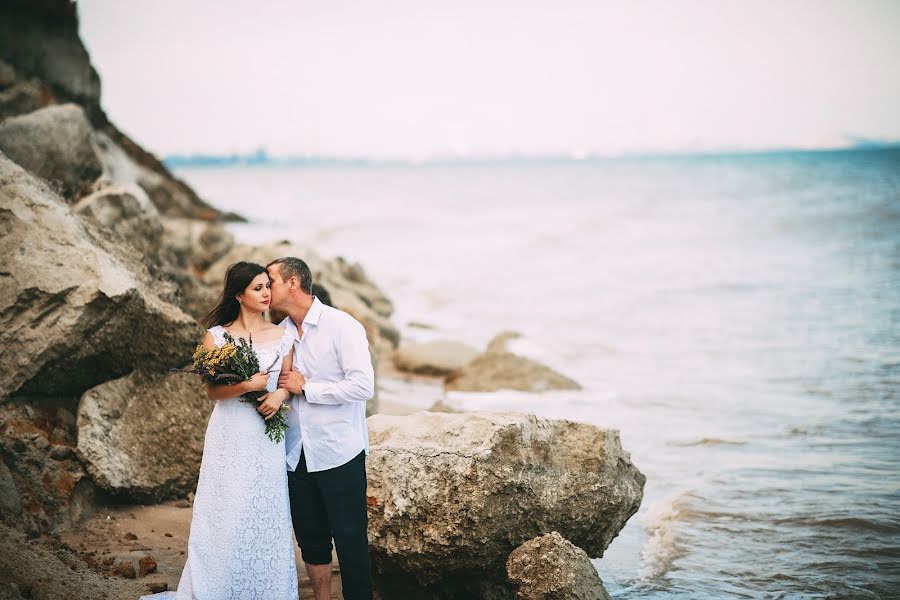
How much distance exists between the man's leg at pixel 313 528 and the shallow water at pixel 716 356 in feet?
8.32

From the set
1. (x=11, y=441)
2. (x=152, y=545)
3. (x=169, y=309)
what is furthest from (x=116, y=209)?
(x=152, y=545)

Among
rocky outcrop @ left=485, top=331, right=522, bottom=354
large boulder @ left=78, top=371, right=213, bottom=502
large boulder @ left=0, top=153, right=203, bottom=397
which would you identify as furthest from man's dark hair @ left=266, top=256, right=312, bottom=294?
rocky outcrop @ left=485, top=331, right=522, bottom=354

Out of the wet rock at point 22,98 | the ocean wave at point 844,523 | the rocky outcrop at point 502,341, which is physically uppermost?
the wet rock at point 22,98

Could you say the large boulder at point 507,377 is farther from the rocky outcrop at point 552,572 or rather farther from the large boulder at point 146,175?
the large boulder at point 146,175

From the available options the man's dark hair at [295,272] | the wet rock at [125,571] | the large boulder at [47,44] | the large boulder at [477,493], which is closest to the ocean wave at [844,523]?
the large boulder at [477,493]

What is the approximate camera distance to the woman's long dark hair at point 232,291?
479 centimetres

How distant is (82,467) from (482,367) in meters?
7.39

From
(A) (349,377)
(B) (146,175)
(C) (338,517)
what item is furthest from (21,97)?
(C) (338,517)

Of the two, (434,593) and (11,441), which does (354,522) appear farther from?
(11,441)

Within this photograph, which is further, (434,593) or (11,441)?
(11,441)

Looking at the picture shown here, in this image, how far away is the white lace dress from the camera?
4652 millimetres

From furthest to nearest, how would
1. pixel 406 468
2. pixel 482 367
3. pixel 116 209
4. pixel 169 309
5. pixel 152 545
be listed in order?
pixel 482 367, pixel 116 209, pixel 169 309, pixel 152 545, pixel 406 468

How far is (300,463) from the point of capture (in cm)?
476

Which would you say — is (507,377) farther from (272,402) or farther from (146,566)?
(272,402)
